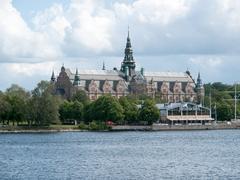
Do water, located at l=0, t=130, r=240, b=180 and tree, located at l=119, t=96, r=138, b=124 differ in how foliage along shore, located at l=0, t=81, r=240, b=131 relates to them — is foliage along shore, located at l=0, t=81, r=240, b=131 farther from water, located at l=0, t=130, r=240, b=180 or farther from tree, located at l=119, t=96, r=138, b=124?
water, located at l=0, t=130, r=240, b=180

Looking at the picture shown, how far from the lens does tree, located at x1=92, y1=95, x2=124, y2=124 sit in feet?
508

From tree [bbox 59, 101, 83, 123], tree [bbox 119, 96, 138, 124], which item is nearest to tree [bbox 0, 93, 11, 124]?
tree [bbox 59, 101, 83, 123]

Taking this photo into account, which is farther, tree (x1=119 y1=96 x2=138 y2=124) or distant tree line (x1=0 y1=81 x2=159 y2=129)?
tree (x1=119 y1=96 x2=138 y2=124)

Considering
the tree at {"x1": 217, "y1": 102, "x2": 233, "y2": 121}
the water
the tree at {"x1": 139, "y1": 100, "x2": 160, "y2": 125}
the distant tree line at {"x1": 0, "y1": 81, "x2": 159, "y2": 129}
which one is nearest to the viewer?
the water

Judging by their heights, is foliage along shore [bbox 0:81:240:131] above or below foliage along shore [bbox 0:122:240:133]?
above

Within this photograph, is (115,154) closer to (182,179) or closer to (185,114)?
(182,179)

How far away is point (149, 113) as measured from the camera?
159250 millimetres

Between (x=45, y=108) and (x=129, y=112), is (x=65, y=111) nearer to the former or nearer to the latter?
(x=129, y=112)

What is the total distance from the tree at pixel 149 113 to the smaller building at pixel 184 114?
12157 millimetres

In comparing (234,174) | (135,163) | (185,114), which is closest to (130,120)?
(185,114)

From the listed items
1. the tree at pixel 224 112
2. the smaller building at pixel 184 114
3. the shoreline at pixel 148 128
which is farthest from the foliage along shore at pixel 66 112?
the tree at pixel 224 112

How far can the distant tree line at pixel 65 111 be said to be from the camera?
465 feet

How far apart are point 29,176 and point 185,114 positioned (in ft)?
390

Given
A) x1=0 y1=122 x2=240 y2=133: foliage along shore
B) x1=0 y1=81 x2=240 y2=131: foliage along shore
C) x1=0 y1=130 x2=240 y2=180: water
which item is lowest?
x1=0 y1=130 x2=240 y2=180: water
